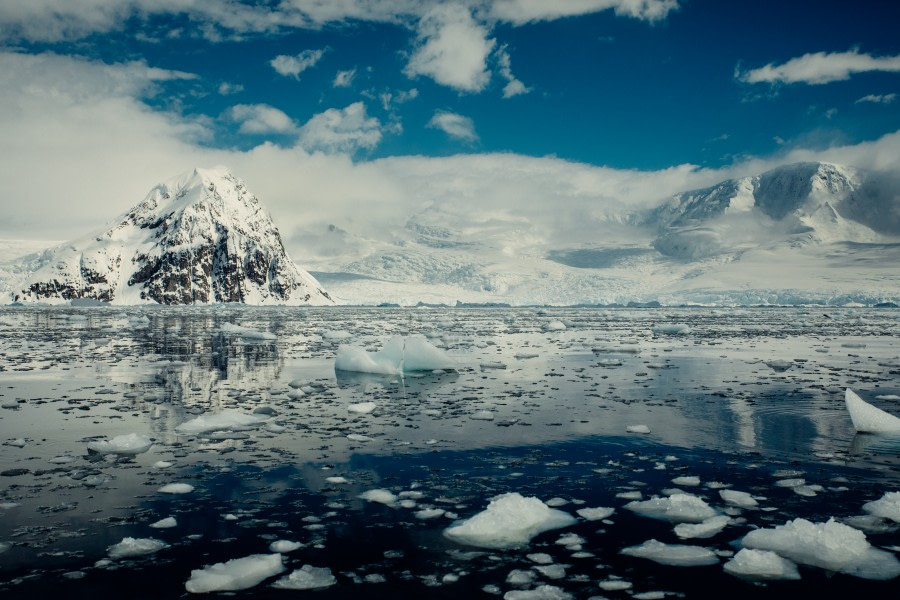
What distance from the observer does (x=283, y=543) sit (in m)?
5.29

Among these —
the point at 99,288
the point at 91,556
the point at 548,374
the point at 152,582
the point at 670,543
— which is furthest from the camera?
the point at 99,288

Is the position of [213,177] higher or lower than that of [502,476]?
higher

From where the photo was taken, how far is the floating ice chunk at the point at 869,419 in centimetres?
906

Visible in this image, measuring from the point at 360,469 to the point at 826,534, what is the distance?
4.86 meters

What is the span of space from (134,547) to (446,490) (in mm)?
3057

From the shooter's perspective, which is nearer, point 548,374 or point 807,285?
point 548,374

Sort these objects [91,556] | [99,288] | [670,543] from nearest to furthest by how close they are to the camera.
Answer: [91,556], [670,543], [99,288]

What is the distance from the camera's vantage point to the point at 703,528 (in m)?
5.68

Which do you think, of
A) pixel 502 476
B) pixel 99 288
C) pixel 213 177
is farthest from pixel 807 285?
pixel 502 476

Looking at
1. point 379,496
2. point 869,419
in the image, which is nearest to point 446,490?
point 379,496

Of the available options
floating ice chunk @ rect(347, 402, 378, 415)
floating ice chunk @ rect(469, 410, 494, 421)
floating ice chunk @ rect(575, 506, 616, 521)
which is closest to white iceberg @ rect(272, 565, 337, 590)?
floating ice chunk @ rect(575, 506, 616, 521)

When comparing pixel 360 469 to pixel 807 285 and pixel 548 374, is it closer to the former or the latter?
pixel 548 374

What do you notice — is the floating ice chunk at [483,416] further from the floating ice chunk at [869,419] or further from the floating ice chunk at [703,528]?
the floating ice chunk at [869,419]

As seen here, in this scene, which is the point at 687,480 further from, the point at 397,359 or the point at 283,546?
the point at 397,359
